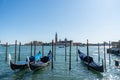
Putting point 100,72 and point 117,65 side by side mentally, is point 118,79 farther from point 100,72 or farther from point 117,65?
point 117,65

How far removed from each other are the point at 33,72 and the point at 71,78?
4.99 metres

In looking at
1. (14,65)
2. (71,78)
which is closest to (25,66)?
(14,65)

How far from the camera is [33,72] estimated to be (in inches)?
813

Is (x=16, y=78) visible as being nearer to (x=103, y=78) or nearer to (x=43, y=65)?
(x=43, y=65)

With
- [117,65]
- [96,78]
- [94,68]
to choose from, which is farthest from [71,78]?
[117,65]

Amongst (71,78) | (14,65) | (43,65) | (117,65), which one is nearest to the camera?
(71,78)

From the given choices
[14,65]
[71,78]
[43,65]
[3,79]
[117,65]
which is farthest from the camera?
[117,65]

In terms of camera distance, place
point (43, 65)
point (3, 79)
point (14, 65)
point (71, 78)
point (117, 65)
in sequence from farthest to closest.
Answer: point (117, 65)
point (43, 65)
point (14, 65)
point (71, 78)
point (3, 79)

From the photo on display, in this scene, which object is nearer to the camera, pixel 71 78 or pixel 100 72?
pixel 71 78

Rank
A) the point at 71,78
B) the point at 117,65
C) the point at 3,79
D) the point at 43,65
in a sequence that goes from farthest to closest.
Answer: the point at 117,65 < the point at 43,65 < the point at 71,78 < the point at 3,79

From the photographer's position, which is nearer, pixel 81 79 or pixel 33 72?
pixel 81 79

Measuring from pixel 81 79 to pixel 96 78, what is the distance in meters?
1.69

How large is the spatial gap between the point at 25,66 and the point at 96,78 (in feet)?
28.6

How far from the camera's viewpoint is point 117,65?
25.8 metres
